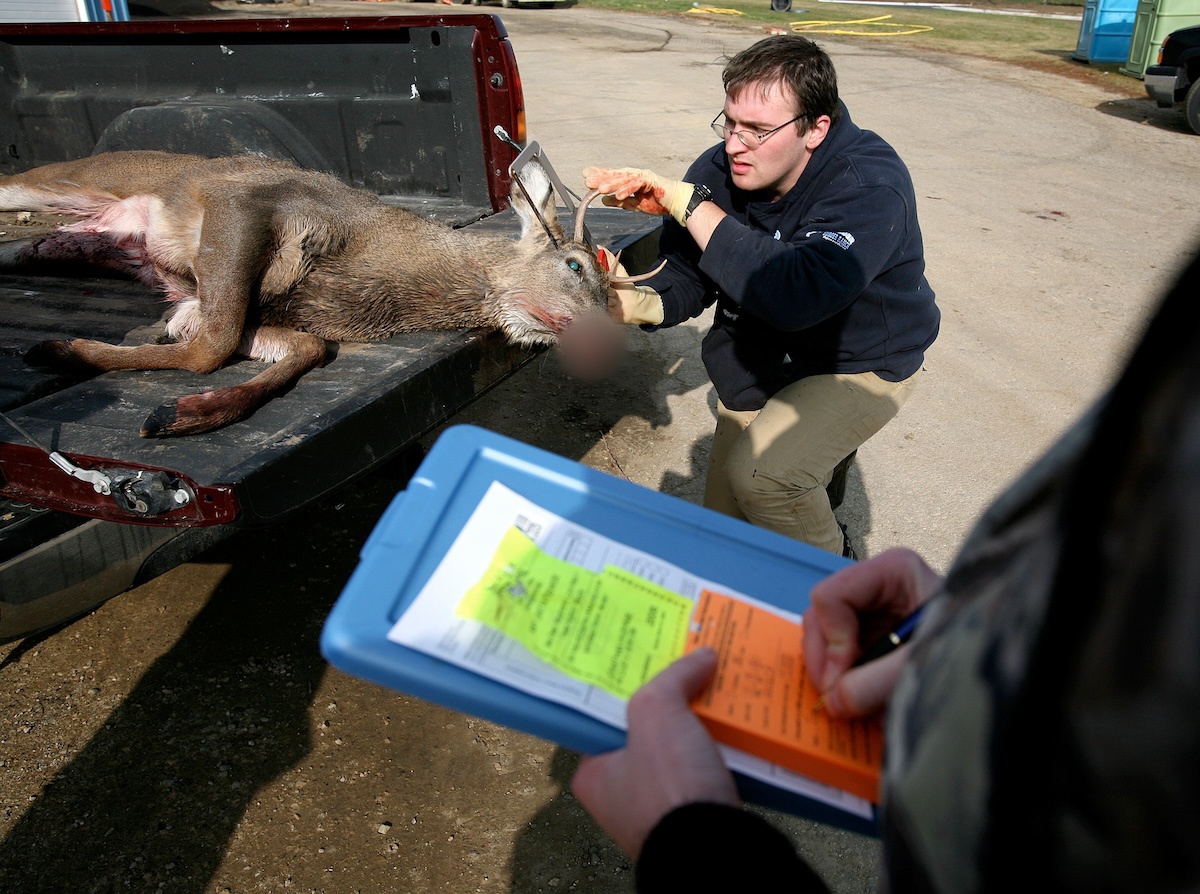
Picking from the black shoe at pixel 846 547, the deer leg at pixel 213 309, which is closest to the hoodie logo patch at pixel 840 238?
the black shoe at pixel 846 547

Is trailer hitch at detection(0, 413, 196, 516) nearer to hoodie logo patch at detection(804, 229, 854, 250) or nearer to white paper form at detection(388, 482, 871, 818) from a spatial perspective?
white paper form at detection(388, 482, 871, 818)

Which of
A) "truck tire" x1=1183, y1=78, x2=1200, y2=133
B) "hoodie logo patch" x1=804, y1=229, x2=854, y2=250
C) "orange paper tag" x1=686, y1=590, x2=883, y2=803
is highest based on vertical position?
"hoodie logo patch" x1=804, y1=229, x2=854, y2=250

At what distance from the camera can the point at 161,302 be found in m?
4.48

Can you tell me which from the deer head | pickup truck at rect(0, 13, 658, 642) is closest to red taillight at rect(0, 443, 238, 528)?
pickup truck at rect(0, 13, 658, 642)

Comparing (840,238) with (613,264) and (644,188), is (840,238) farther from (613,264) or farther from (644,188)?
(613,264)

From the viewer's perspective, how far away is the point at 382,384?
10.5 feet

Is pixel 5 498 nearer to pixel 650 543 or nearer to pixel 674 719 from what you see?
pixel 650 543

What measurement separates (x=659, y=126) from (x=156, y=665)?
35.2 ft

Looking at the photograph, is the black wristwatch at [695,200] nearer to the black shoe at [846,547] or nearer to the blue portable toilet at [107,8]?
the black shoe at [846,547]

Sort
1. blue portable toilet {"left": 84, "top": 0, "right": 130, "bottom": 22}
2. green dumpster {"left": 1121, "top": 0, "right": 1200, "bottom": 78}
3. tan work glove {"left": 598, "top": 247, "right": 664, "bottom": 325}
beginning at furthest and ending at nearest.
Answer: green dumpster {"left": 1121, "top": 0, "right": 1200, "bottom": 78}, blue portable toilet {"left": 84, "top": 0, "right": 130, "bottom": 22}, tan work glove {"left": 598, "top": 247, "right": 664, "bottom": 325}

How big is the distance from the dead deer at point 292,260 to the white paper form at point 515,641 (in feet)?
7.48

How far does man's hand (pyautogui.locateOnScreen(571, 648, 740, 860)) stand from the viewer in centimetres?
115

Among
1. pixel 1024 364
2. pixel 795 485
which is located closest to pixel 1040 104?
pixel 1024 364

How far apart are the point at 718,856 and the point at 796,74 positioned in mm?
3043
